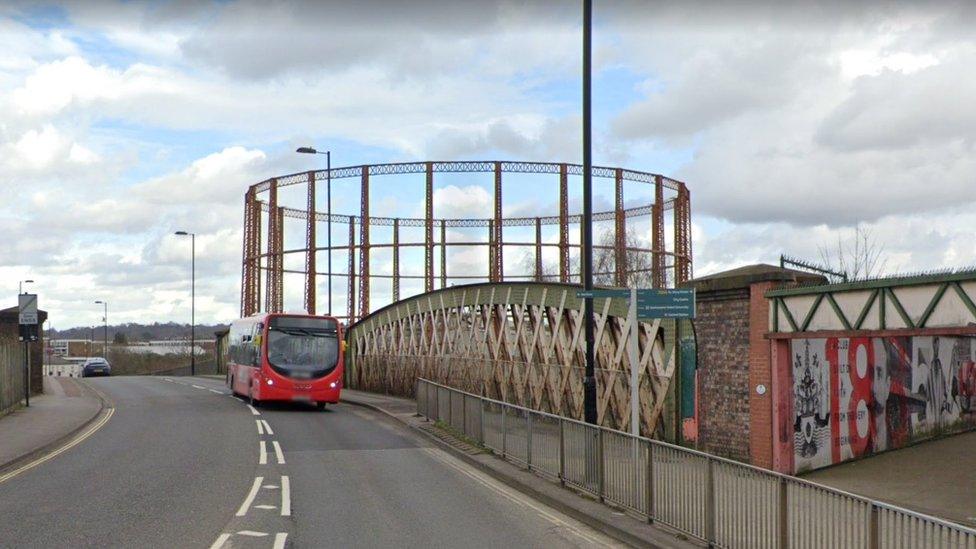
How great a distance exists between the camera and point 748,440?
17.4m

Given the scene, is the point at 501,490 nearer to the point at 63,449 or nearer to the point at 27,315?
the point at 63,449

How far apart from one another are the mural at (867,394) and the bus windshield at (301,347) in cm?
1553

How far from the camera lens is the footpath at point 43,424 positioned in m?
17.8

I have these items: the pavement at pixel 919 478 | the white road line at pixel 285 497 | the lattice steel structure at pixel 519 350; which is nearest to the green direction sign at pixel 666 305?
the lattice steel structure at pixel 519 350

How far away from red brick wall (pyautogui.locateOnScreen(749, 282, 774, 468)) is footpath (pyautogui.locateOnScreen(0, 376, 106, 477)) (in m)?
12.7

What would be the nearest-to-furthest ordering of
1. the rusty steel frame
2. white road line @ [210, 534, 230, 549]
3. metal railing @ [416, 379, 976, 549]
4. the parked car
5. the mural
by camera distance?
metal railing @ [416, 379, 976, 549] → white road line @ [210, 534, 230, 549] → the mural → the rusty steel frame → the parked car

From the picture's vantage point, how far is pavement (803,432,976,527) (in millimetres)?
15344

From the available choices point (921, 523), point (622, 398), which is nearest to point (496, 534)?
point (921, 523)

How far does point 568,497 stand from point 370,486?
3.14m

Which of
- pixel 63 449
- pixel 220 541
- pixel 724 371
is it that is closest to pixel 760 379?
pixel 724 371

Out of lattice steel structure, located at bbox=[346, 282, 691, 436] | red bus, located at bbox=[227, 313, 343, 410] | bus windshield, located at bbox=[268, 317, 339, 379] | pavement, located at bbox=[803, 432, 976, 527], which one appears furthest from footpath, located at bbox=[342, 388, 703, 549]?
bus windshield, located at bbox=[268, 317, 339, 379]

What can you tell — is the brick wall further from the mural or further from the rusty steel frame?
the rusty steel frame

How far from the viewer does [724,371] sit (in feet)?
59.0

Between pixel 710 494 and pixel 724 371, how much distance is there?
334 inches
